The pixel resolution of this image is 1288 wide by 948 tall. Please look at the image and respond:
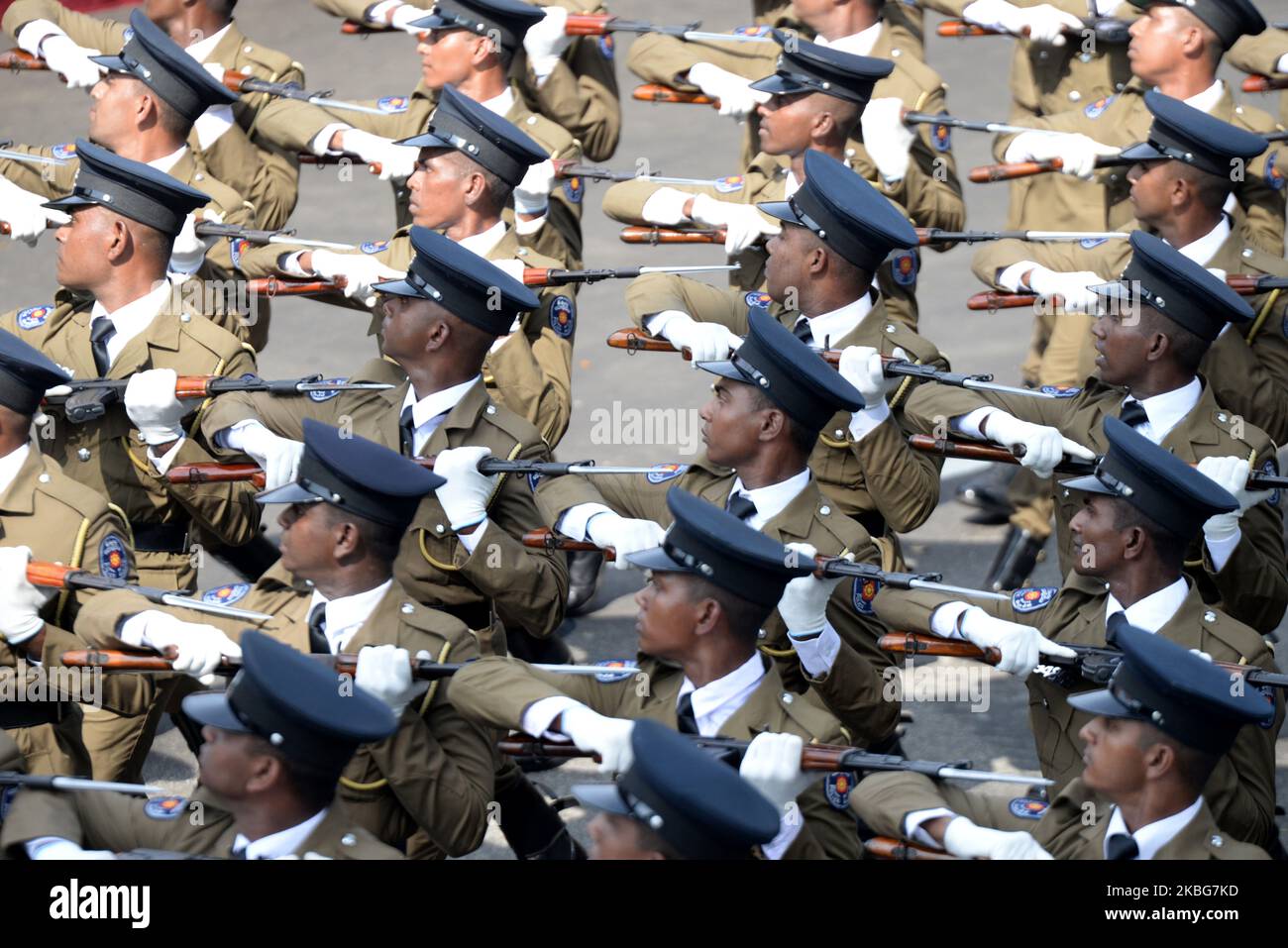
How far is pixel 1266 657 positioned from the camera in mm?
6617

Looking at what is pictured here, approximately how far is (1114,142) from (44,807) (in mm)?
5848

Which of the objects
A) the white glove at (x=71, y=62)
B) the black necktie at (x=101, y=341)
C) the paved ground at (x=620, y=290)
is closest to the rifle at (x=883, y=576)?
the paved ground at (x=620, y=290)

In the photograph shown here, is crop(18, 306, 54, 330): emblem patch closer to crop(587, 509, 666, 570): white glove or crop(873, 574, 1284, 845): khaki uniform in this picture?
crop(587, 509, 666, 570): white glove

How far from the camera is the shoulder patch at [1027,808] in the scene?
20.6 feet

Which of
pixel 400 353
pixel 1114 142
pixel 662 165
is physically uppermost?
pixel 400 353

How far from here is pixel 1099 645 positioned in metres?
6.68

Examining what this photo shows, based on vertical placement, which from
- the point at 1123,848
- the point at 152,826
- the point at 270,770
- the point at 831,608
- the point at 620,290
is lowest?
the point at 620,290

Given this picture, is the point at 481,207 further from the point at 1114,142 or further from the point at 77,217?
the point at 1114,142

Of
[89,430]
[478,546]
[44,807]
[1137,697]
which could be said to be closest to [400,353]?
[478,546]

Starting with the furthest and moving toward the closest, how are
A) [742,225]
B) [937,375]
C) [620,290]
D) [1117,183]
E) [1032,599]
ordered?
[620,290] < [1117,183] < [742,225] < [937,375] < [1032,599]

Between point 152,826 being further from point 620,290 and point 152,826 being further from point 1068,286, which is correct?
point 620,290

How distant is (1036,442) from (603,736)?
2171mm

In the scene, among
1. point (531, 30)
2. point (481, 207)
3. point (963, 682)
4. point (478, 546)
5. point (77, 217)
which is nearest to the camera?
point (478, 546)

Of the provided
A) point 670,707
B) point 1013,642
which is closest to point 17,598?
point 670,707
